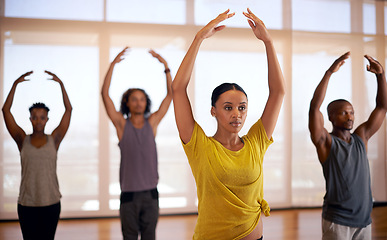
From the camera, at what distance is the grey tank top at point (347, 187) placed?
239 cm

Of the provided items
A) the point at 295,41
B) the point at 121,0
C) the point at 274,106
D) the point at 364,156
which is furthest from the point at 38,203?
the point at 295,41

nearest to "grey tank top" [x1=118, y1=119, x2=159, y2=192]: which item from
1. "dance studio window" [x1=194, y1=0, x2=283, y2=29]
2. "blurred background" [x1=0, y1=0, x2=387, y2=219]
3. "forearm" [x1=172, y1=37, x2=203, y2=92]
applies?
"forearm" [x1=172, y1=37, x2=203, y2=92]

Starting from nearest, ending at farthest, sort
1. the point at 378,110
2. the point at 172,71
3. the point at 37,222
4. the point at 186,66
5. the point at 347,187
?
the point at 186,66
the point at 347,187
the point at 378,110
the point at 37,222
the point at 172,71

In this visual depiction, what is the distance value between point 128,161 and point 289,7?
3.56 m

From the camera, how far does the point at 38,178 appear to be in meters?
2.83

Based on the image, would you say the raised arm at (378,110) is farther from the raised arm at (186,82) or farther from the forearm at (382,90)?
the raised arm at (186,82)

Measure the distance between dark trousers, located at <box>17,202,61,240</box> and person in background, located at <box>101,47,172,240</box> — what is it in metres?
0.50

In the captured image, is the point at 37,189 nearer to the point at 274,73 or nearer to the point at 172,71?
the point at 274,73

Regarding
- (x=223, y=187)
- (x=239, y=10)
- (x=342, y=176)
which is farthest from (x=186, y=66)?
(x=239, y=10)

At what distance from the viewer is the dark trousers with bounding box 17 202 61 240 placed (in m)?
2.80

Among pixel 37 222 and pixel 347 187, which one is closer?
pixel 347 187

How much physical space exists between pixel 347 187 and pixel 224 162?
3.66ft

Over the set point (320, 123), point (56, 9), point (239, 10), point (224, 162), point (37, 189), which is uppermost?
point (239, 10)

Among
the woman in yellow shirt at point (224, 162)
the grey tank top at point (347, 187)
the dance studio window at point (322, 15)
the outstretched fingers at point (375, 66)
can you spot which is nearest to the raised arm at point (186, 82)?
the woman in yellow shirt at point (224, 162)
